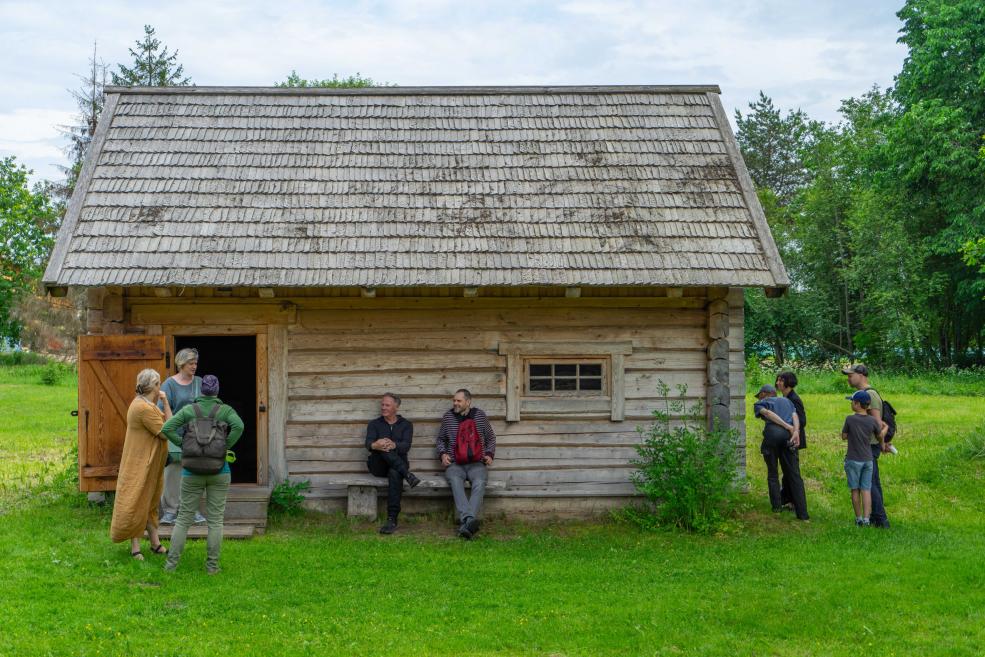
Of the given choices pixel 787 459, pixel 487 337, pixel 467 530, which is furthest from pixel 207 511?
pixel 787 459

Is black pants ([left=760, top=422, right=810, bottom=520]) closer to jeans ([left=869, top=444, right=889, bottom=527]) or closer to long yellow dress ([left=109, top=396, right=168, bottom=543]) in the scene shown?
jeans ([left=869, top=444, right=889, bottom=527])

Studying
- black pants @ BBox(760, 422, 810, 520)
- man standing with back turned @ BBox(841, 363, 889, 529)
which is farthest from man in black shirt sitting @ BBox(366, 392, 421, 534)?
man standing with back turned @ BBox(841, 363, 889, 529)

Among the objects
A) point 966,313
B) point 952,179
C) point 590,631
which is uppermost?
point 952,179

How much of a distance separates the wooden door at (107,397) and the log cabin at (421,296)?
0.07 feet

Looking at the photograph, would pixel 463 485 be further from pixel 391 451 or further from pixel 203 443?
pixel 203 443

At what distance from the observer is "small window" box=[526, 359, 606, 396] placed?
9828 mm

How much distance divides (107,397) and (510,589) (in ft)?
16.0

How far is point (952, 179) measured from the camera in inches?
1016

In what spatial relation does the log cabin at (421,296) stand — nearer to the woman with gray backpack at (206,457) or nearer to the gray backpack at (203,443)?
the woman with gray backpack at (206,457)

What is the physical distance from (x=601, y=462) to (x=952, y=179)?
2137 centimetres

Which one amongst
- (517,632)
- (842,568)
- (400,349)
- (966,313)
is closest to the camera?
(517,632)

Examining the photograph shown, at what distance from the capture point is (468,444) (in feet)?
30.4

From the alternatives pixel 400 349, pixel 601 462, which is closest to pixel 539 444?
pixel 601 462

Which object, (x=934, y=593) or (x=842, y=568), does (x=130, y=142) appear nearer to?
(x=842, y=568)
